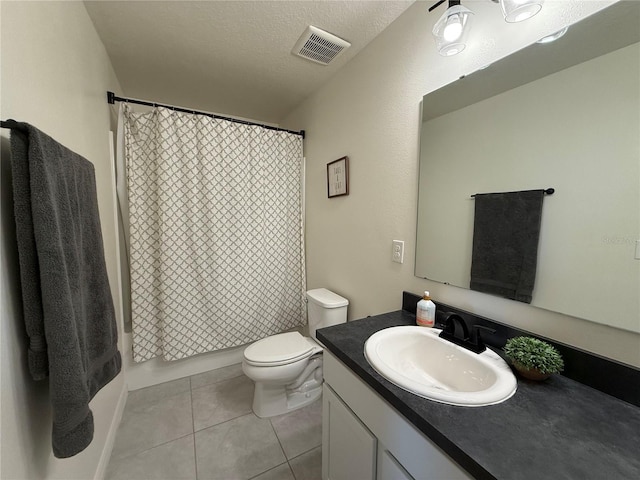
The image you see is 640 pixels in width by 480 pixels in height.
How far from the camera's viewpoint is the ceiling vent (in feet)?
4.54

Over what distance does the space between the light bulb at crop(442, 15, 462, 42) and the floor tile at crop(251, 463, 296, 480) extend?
201 cm

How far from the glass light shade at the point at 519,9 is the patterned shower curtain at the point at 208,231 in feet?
5.35

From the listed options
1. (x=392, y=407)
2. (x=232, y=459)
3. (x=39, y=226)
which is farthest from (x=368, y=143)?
(x=232, y=459)

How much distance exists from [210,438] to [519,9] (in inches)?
91.8

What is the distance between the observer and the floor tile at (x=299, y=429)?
55.3 inches

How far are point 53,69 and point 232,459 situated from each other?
6.24 ft

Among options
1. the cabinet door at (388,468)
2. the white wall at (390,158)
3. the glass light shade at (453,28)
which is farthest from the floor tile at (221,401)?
the glass light shade at (453,28)

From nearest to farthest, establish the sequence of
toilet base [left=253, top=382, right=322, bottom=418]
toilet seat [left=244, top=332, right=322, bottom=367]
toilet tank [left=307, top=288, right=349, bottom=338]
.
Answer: toilet seat [left=244, top=332, right=322, bottom=367] < toilet base [left=253, top=382, right=322, bottom=418] < toilet tank [left=307, top=288, right=349, bottom=338]

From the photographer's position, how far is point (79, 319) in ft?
2.57

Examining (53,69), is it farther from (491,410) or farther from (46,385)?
(491,410)

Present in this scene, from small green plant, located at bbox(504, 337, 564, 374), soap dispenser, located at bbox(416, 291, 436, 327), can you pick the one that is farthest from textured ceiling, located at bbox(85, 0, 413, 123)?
small green plant, located at bbox(504, 337, 564, 374)

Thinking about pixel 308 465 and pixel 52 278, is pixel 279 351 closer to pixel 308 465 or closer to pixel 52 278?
pixel 308 465

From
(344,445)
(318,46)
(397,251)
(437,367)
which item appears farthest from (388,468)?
(318,46)

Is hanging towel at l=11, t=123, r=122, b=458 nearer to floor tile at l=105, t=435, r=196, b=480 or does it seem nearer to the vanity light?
floor tile at l=105, t=435, r=196, b=480
